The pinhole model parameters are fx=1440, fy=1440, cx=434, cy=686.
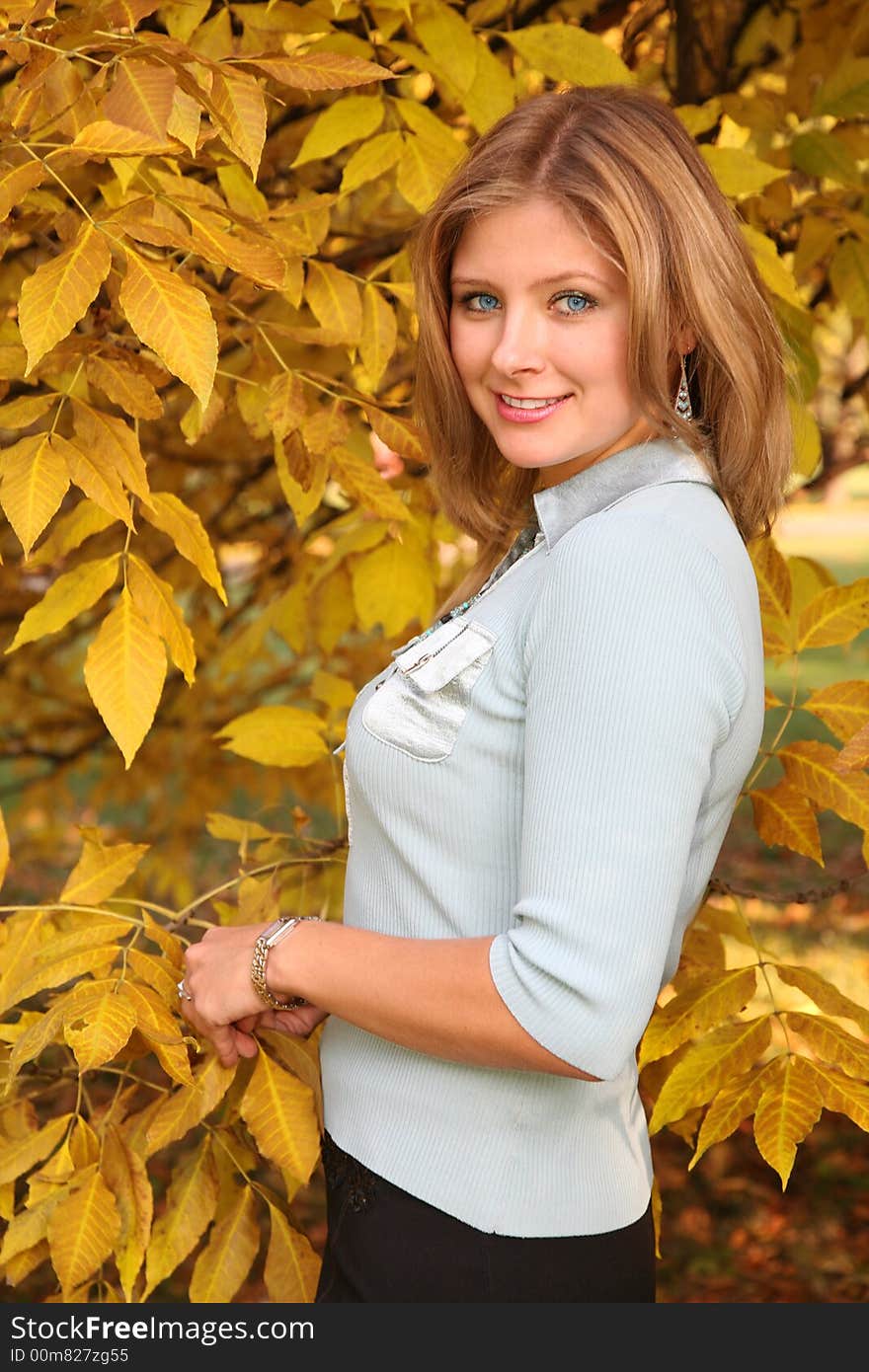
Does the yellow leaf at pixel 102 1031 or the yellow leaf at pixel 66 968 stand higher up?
the yellow leaf at pixel 102 1031

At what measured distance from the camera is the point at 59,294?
1281 millimetres

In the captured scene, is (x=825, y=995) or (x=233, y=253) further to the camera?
(x=825, y=995)

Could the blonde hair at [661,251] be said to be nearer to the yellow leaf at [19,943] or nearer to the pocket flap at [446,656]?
the pocket flap at [446,656]

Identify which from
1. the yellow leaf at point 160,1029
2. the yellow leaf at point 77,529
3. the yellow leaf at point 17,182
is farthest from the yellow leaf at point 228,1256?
the yellow leaf at point 17,182

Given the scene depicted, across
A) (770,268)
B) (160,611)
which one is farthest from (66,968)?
(770,268)

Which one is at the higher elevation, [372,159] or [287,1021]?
[372,159]

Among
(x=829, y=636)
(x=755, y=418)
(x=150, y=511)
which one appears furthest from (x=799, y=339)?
(x=150, y=511)

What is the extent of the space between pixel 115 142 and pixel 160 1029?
85 centimetres

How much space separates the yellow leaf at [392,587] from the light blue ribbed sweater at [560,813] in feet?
1.85

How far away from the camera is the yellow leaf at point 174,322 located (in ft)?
4.25

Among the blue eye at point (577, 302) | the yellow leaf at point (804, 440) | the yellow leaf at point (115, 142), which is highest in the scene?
the yellow leaf at point (115, 142)

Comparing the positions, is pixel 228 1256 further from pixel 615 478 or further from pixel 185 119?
pixel 185 119

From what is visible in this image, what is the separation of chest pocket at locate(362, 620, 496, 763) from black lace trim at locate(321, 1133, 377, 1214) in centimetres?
46

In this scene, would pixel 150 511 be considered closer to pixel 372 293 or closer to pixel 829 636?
pixel 372 293
